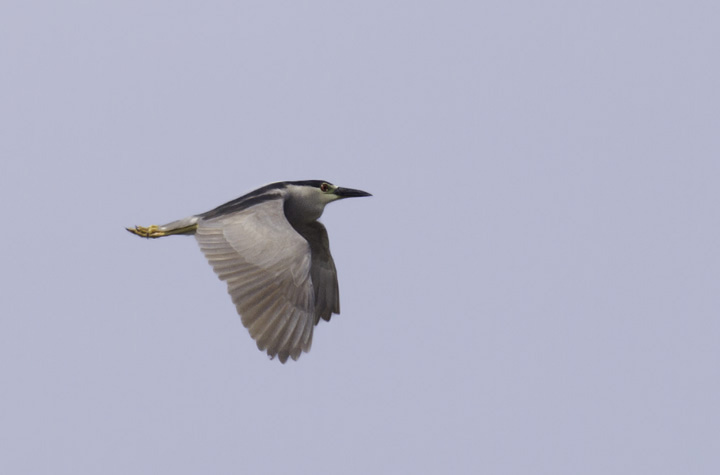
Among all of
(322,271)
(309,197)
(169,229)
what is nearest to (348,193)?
(309,197)

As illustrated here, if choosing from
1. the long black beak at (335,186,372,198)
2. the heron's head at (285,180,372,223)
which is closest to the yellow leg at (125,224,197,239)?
the heron's head at (285,180,372,223)

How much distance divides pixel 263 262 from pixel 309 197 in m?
2.99

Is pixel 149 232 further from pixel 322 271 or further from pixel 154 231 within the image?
pixel 322 271

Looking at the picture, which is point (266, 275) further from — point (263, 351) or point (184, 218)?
point (184, 218)

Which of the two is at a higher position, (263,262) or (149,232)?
(149,232)

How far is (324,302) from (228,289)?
3526mm

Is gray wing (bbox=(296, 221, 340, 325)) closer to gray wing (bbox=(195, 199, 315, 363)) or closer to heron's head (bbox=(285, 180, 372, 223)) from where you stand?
heron's head (bbox=(285, 180, 372, 223))

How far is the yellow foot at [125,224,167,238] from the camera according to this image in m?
15.5

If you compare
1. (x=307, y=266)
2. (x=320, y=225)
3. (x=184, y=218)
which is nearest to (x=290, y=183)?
(x=320, y=225)

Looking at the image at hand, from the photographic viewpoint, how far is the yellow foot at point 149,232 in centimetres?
1552

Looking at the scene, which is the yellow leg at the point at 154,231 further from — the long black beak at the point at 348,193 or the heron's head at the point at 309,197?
the long black beak at the point at 348,193

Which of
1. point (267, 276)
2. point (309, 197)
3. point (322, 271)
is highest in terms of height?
point (309, 197)

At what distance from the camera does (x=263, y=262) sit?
43.9 ft

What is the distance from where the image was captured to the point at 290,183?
1619cm
